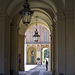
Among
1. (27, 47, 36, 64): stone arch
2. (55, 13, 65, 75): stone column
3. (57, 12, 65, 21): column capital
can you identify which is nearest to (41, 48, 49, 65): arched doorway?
(27, 47, 36, 64): stone arch

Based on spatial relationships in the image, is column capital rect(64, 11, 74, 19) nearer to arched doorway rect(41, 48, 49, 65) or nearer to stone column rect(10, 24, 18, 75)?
stone column rect(10, 24, 18, 75)

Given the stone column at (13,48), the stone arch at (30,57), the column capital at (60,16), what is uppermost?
the column capital at (60,16)

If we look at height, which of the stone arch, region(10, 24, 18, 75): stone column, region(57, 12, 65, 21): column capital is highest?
region(57, 12, 65, 21): column capital

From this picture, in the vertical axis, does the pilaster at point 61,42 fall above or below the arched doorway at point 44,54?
above

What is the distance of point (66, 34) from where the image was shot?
44.8 ft

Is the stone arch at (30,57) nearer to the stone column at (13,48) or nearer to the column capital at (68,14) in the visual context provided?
the stone column at (13,48)

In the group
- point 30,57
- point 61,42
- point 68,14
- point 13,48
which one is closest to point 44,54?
point 30,57

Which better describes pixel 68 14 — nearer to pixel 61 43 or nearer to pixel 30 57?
pixel 61 43

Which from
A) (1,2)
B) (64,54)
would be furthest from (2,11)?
(64,54)

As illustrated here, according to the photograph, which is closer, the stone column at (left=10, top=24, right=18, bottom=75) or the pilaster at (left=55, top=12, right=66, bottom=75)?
the pilaster at (left=55, top=12, right=66, bottom=75)

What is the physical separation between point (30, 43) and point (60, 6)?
1639 inches

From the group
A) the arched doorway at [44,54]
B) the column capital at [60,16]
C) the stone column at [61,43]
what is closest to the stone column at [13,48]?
the stone column at [61,43]

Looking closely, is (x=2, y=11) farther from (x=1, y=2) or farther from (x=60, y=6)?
(x=60, y=6)

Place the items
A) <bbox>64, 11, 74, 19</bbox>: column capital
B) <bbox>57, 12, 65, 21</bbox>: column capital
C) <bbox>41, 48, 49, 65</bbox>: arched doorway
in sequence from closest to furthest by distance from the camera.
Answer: <bbox>64, 11, 74, 19</bbox>: column capital < <bbox>57, 12, 65, 21</bbox>: column capital < <bbox>41, 48, 49, 65</bbox>: arched doorway
